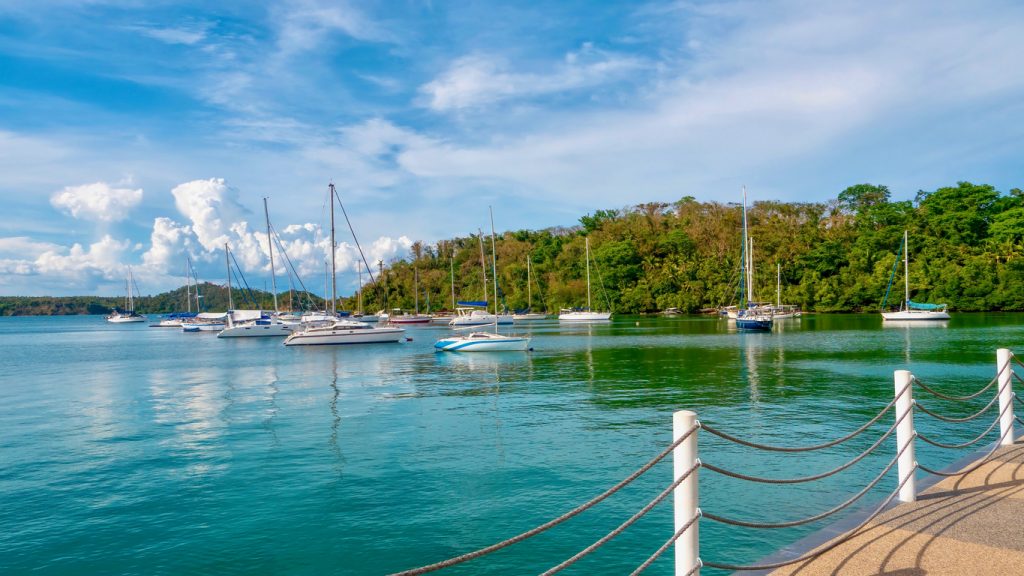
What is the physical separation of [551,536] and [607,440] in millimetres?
5540

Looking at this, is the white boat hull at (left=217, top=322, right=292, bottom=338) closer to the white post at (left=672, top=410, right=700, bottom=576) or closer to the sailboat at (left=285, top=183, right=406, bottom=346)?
the sailboat at (left=285, top=183, right=406, bottom=346)

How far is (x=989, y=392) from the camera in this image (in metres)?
20.6

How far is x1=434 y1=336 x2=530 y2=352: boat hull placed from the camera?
39.8 meters

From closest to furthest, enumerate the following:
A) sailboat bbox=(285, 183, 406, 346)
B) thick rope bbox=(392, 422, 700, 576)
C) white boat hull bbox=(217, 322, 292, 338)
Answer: thick rope bbox=(392, 422, 700, 576), sailboat bbox=(285, 183, 406, 346), white boat hull bbox=(217, 322, 292, 338)

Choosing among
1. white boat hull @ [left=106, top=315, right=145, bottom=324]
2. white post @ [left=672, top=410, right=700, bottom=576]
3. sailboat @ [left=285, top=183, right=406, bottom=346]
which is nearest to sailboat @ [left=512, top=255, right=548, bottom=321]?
sailboat @ [left=285, top=183, right=406, bottom=346]

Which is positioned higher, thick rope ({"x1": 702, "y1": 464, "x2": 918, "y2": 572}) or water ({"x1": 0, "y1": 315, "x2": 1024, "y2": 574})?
thick rope ({"x1": 702, "y1": 464, "x2": 918, "y2": 572})

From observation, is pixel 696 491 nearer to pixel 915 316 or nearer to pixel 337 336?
pixel 337 336

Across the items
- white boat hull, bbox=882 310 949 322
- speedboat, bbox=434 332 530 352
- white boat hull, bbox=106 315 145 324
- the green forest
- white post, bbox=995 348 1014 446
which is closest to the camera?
white post, bbox=995 348 1014 446

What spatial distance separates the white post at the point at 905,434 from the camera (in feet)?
21.0

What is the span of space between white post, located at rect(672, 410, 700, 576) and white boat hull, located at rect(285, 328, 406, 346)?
48112 mm

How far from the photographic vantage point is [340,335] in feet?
165

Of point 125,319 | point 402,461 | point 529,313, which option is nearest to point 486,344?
point 402,461

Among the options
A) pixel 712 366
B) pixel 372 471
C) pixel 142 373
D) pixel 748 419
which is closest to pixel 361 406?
pixel 372 471

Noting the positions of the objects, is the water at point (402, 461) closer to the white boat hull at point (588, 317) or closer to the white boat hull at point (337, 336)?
the white boat hull at point (337, 336)
